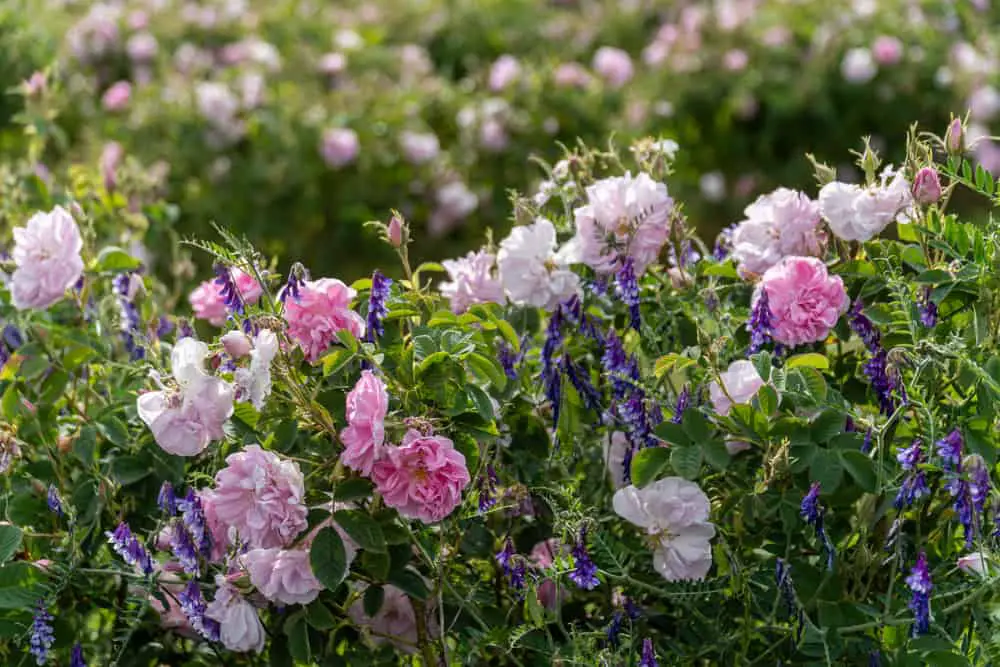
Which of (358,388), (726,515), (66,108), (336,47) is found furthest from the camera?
(336,47)

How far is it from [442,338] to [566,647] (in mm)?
443

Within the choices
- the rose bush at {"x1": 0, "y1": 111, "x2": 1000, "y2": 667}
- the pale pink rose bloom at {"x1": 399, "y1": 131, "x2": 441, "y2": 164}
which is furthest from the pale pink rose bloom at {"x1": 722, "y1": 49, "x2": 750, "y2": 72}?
the rose bush at {"x1": 0, "y1": 111, "x2": 1000, "y2": 667}

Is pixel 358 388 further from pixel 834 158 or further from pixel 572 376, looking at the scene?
pixel 834 158

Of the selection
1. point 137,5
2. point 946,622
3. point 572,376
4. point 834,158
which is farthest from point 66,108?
point 946,622

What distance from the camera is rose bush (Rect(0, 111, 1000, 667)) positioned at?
164cm

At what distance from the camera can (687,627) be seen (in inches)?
73.6

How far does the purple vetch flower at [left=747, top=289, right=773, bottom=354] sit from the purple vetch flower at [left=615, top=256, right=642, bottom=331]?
0.49 feet

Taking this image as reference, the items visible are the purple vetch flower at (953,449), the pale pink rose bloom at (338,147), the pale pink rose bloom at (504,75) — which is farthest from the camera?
the pale pink rose bloom at (504,75)

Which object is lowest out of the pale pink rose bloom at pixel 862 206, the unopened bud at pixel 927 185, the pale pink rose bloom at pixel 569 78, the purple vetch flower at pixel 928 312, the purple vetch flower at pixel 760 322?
the pale pink rose bloom at pixel 569 78

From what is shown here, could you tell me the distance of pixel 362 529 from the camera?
165 centimetres

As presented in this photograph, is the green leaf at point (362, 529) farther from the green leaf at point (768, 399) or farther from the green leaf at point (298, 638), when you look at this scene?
the green leaf at point (768, 399)

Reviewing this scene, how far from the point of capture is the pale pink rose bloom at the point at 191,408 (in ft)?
5.33

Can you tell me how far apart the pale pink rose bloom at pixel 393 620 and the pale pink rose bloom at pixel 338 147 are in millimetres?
3362

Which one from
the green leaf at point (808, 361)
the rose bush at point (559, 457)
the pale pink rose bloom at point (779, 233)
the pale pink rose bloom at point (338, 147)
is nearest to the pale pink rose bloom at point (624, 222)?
the rose bush at point (559, 457)
